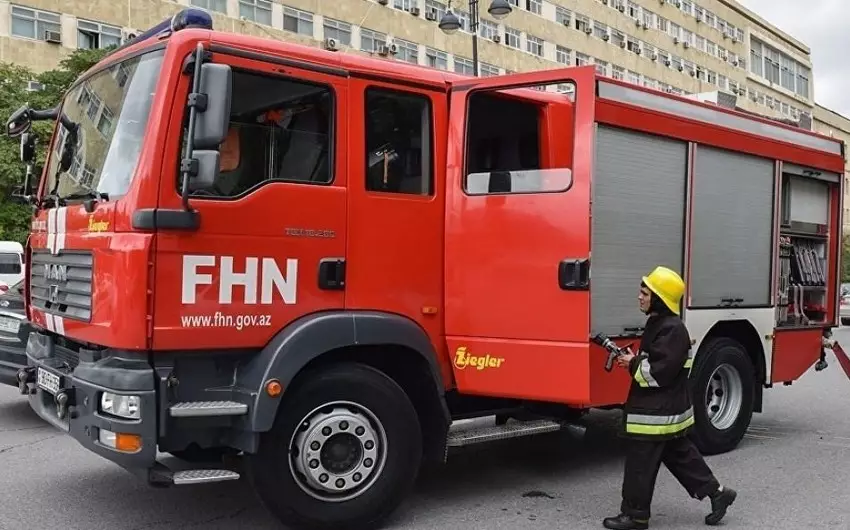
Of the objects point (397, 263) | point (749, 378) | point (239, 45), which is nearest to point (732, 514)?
point (749, 378)

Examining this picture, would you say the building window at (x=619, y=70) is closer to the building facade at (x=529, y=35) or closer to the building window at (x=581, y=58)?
the building facade at (x=529, y=35)

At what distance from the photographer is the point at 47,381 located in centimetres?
515

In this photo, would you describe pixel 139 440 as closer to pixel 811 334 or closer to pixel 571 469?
pixel 571 469

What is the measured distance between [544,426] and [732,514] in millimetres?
1340

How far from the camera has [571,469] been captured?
6730mm

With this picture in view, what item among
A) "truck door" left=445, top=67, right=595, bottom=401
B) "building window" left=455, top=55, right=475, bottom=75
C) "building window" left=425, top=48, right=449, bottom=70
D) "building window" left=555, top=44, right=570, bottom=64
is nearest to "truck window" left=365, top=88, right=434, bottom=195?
"truck door" left=445, top=67, right=595, bottom=401

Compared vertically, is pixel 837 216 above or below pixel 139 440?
above

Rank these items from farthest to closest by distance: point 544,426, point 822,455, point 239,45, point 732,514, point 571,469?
point 822,455 < point 571,469 < point 544,426 < point 732,514 < point 239,45

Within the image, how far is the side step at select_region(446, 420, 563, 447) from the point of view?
565cm

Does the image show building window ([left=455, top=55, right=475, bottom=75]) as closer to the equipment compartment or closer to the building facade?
the building facade

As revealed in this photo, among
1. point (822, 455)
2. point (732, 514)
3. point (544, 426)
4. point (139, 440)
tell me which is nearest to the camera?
point (139, 440)

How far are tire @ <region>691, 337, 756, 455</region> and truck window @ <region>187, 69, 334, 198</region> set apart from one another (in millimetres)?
3626

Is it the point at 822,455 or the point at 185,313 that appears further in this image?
the point at 822,455

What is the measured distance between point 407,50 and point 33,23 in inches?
600
